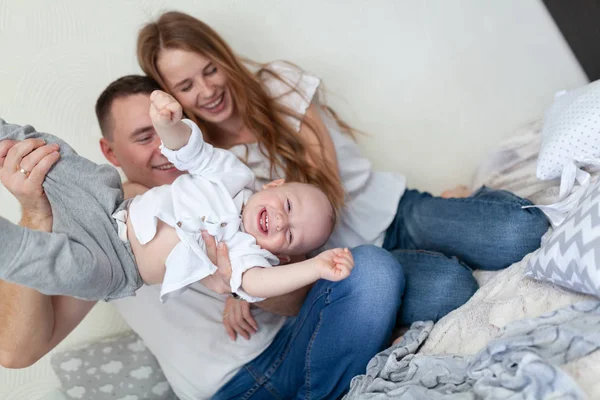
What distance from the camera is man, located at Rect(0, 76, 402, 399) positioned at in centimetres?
117

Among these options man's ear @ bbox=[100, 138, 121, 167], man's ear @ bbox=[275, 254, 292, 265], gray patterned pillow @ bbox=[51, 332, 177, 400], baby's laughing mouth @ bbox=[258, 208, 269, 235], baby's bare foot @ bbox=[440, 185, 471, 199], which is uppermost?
man's ear @ bbox=[100, 138, 121, 167]

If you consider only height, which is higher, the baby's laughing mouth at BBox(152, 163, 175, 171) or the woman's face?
the woman's face

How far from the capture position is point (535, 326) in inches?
40.8

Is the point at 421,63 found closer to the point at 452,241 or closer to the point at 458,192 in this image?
the point at 458,192

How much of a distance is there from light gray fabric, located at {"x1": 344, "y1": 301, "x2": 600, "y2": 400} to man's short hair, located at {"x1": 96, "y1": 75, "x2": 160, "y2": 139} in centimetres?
87

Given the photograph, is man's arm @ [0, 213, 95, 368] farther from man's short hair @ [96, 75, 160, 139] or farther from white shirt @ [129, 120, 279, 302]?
man's short hair @ [96, 75, 160, 139]

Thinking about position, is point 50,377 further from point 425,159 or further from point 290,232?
point 425,159

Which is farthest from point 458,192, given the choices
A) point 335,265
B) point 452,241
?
point 335,265

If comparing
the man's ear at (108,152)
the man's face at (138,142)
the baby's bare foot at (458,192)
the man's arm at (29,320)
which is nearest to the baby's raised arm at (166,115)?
the man's arm at (29,320)

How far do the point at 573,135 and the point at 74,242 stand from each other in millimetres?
1057

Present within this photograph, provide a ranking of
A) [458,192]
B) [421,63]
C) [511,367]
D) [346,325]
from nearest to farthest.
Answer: [511,367], [346,325], [458,192], [421,63]

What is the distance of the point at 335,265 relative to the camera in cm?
105

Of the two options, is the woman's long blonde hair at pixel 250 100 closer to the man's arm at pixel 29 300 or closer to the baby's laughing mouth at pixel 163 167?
the baby's laughing mouth at pixel 163 167

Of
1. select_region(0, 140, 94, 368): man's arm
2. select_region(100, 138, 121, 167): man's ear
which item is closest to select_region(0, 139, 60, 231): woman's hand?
select_region(0, 140, 94, 368): man's arm
